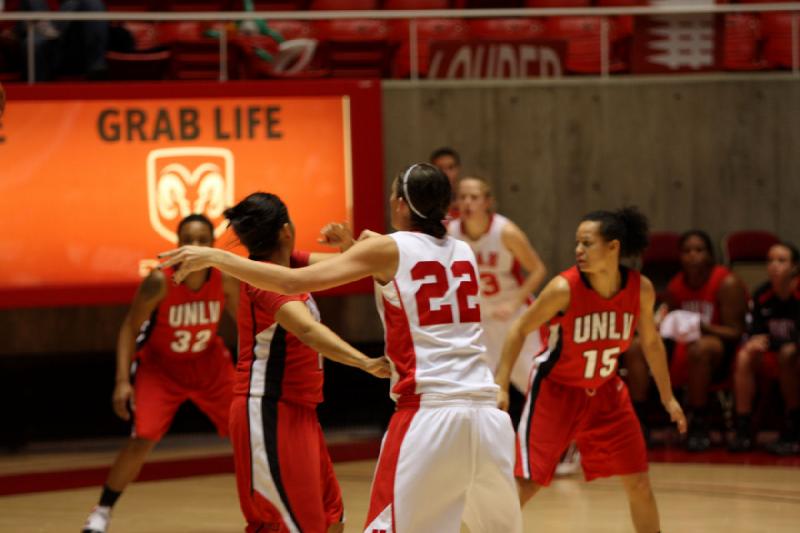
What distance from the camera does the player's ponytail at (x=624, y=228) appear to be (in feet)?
16.8

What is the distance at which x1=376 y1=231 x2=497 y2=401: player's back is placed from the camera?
3600mm

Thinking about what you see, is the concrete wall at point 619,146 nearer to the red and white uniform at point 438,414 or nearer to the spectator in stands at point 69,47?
the spectator in stands at point 69,47

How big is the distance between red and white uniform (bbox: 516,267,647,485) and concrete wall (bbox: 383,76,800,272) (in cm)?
404

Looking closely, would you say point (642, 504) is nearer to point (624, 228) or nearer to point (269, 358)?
point (624, 228)

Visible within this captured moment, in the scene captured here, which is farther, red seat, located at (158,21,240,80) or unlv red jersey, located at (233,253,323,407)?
red seat, located at (158,21,240,80)

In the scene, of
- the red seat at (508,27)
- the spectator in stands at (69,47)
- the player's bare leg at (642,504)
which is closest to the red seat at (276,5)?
the red seat at (508,27)

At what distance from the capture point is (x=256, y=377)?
3.99 meters

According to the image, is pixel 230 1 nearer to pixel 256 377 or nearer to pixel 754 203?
pixel 754 203

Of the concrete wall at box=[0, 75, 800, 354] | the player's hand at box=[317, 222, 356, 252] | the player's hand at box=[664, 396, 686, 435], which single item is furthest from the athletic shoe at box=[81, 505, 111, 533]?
the concrete wall at box=[0, 75, 800, 354]

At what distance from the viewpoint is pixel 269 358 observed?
157 inches

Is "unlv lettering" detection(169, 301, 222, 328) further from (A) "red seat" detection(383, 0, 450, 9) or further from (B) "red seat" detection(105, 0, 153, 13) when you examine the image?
(A) "red seat" detection(383, 0, 450, 9)

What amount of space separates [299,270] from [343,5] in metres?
7.12

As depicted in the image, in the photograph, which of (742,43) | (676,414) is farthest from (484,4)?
(676,414)

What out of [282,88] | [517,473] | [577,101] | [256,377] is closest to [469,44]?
[577,101]
